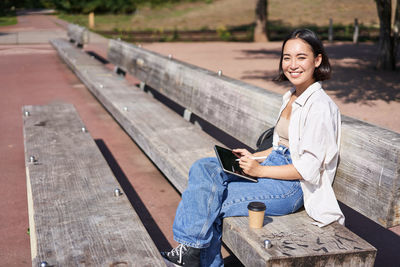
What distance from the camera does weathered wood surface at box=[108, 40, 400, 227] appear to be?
2510 mm

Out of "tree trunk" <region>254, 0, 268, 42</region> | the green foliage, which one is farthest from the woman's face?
the green foliage

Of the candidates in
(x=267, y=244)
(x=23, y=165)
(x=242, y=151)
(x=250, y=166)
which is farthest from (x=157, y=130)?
(x=267, y=244)

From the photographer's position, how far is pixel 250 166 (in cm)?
274

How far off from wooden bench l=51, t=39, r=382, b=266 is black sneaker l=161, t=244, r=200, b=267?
20cm

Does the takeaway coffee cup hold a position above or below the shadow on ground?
above

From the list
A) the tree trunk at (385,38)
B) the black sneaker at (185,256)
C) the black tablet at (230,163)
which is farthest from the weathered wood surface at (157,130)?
the tree trunk at (385,38)

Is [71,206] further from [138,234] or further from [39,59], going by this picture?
[39,59]

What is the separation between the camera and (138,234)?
260 cm

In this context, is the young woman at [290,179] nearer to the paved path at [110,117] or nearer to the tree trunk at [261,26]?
the paved path at [110,117]

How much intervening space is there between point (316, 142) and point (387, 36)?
34.4ft

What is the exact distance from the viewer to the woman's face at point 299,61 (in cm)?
273

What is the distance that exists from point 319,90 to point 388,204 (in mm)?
721

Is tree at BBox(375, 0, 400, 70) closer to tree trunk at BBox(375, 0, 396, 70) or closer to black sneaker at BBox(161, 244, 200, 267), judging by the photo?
tree trunk at BBox(375, 0, 396, 70)

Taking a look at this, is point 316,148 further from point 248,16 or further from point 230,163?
point 248,16
